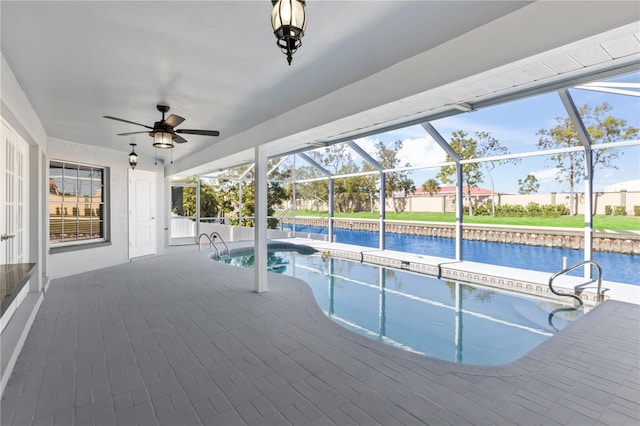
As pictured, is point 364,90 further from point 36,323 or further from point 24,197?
point 24,197

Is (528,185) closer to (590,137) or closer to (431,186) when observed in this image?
(431,186)

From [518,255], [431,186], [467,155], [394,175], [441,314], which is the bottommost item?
[441,314]

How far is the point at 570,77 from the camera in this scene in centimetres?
402

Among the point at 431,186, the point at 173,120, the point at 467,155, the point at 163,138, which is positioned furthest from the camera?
the point at 431,186

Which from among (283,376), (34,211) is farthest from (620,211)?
(34,211)

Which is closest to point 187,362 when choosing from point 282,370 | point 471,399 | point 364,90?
point 282,370

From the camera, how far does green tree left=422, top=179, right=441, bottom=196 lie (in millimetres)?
13273

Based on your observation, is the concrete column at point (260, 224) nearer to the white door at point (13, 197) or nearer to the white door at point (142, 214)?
the white door at point (13, 197)

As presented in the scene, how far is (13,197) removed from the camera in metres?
3.92

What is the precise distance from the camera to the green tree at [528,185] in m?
10.6

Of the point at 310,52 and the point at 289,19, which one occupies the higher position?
the point at 310,52

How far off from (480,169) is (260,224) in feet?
26.5

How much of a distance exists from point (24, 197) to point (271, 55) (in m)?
4.22

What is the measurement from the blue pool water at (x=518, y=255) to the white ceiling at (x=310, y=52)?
466 centimetres
